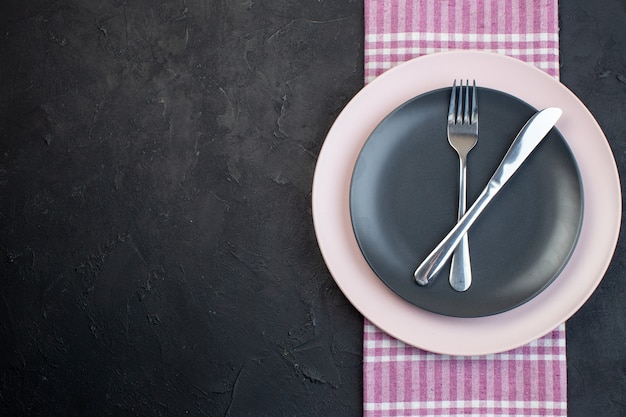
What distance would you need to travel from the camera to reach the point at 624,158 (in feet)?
2.31

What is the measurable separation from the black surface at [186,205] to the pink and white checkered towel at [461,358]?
0.03 m

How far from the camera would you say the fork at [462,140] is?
0.65 meters

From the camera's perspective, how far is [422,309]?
25.7 inches

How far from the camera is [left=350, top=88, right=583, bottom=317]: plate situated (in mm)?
643

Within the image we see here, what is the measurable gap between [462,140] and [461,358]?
245 mm

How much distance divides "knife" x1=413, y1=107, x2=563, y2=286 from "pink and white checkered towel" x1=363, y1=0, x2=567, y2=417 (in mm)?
86

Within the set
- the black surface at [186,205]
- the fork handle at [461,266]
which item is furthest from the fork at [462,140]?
the black surface at [186,205]

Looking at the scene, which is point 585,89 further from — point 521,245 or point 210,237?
point 210,237

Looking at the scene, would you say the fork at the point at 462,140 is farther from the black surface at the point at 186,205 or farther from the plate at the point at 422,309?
the black surface at the point at 186,205

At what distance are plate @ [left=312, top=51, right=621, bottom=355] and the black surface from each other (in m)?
0.06

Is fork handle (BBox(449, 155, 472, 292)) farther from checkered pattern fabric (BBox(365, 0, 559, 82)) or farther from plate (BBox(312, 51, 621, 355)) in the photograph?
checkered pattern fabric (BBox(365, 0, 559, 82))

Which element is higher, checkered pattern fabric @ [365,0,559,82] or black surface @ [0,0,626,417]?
checkered pattern fabric @ [365,0,559,82]

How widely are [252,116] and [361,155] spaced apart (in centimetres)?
16

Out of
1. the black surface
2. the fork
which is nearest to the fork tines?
the fork
